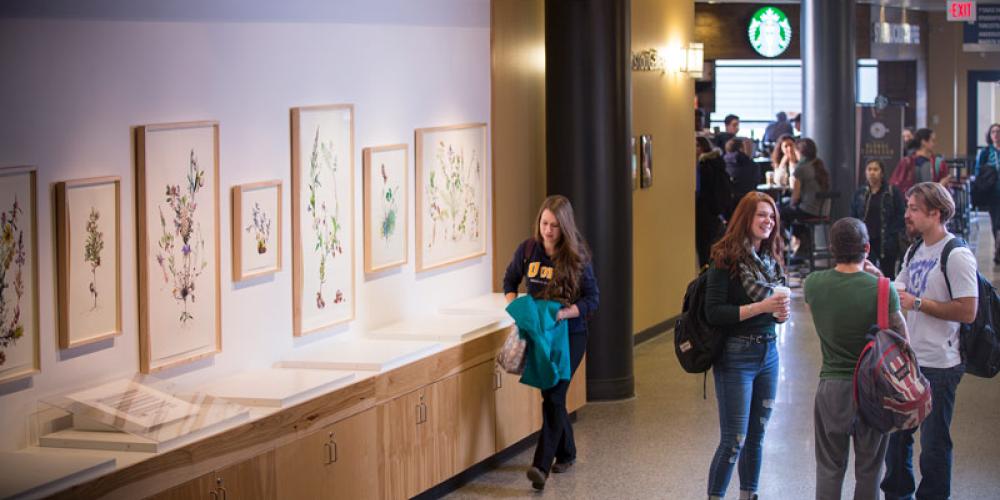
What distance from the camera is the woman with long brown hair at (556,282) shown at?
7355mm

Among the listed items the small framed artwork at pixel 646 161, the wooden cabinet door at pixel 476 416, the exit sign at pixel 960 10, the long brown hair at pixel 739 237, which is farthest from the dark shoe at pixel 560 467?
the exit sign at pixel 960 10

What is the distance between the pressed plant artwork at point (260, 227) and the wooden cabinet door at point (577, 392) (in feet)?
9.14

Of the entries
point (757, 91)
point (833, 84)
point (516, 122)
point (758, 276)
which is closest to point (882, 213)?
point (833, 84)

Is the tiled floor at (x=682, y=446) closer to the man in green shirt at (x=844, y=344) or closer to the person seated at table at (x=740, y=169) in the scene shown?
the man in green shirt at (x=844, y=344)

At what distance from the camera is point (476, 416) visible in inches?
295

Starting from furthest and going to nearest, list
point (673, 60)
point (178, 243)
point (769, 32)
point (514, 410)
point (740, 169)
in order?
point (769, 32), point (740, 169), point (673, 60), point (514, 410), point (178, 243)

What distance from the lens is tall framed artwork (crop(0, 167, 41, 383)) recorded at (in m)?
4.97

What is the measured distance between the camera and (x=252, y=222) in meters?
6.35

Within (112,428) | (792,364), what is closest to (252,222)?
(112,428)

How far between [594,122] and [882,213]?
5070mm

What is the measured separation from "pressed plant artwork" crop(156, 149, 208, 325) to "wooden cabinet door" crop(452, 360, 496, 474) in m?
1.85

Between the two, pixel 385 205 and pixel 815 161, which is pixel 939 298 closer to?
pixel 385 205

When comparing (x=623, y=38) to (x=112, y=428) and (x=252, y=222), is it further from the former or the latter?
(x=112, y=428)

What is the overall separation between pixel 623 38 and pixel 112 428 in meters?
4.99
